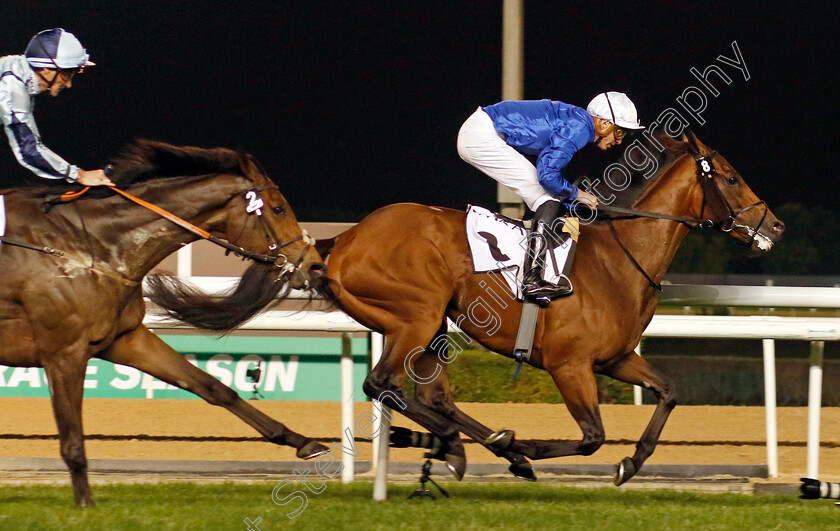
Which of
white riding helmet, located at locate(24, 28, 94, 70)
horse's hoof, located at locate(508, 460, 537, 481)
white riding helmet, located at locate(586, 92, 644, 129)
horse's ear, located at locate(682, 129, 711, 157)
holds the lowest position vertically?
horse's hoof, located at locate(508, 460, 537, 481)

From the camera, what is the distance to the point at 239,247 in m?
3.66

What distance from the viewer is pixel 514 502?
3959 mm

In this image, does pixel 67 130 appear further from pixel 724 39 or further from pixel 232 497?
pixel 232 497

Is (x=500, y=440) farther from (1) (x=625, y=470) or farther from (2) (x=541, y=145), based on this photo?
(2) (x=541, y=145)

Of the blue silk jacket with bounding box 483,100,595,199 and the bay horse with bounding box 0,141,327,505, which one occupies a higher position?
the blue silk jacket with bounding box 483,100,595,199

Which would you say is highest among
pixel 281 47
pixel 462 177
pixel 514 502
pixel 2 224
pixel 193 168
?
pixel 281 47

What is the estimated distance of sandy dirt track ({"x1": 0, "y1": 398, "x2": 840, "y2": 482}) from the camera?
4996 millimetres

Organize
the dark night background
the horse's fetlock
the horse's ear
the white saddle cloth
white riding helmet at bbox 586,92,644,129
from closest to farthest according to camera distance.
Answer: the horse's fetlock, the white saddle cloth, white riding helmet at bbox 586,92,644,129, the horse's ear, the dark night background

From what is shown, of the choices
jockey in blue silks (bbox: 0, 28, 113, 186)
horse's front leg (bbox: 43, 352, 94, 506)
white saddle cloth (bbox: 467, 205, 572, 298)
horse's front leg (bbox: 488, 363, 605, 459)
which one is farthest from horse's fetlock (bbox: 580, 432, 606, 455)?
jockey in blue silks (bbox: 0, 28, 113, 186)

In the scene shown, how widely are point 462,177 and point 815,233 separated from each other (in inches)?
159

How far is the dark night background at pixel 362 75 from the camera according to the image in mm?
11508

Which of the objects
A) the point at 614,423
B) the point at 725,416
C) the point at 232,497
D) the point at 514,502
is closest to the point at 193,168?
the point at 232,497

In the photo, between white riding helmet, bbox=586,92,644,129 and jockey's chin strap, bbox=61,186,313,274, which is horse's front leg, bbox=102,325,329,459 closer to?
jockey's chin strap, bbox=61,186,313,274

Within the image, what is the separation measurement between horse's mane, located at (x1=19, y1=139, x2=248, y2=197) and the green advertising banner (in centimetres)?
228
